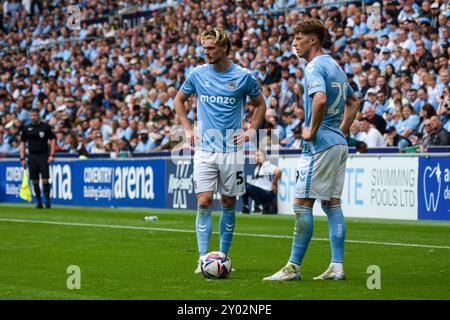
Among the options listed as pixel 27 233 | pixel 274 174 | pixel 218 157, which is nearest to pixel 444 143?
pixel 274 174

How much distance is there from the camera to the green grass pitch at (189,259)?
27.7ft

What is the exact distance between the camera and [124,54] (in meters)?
33.8

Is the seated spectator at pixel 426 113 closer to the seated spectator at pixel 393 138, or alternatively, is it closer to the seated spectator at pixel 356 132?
the seated spectator at pixel 393 138

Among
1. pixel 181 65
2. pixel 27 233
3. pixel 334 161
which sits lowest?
pixel 27 233

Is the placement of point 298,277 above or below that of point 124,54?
below

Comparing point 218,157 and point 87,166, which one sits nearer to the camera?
point 218,157

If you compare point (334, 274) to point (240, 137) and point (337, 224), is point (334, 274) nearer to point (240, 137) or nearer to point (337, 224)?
point (337, 224)

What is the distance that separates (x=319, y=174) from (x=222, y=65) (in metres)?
1.71

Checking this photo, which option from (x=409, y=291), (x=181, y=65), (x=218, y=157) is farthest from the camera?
(x=181, y=65)

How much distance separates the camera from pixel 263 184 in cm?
2177

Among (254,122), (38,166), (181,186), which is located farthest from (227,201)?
(38,166)

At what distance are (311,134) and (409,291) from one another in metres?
1.70
